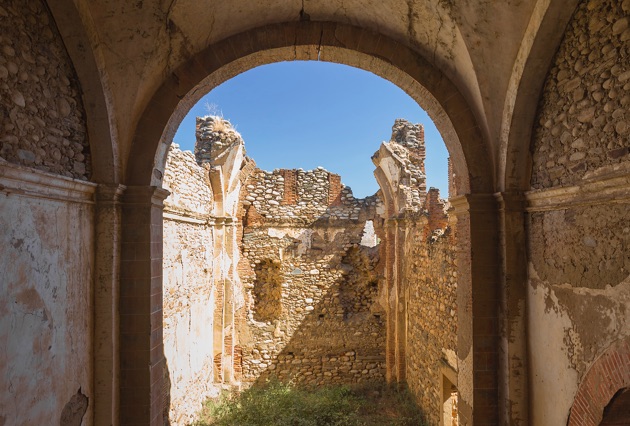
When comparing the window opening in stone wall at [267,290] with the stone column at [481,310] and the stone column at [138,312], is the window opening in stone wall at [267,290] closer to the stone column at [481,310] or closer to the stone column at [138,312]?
the stone column at [138,312]

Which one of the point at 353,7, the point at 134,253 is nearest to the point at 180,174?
the point at 134,253

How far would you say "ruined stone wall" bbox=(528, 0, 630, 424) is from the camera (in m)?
2.45

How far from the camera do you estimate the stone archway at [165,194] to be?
11.9ft

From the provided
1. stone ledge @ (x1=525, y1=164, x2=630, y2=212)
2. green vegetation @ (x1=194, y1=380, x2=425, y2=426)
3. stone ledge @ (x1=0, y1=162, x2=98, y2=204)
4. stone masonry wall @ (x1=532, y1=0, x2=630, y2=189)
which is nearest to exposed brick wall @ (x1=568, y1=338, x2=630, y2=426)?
stone ledge @ (x1=525, y1=164, x2=630, y2=212)

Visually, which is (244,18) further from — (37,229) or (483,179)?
(483,179)

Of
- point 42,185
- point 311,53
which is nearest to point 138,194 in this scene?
point 42,185

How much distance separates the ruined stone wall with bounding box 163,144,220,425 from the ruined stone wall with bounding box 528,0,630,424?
575cm

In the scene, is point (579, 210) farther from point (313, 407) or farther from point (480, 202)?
point (313, 407)

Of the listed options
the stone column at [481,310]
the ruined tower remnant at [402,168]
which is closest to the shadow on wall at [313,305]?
the ruined tower remnant at [402,168]

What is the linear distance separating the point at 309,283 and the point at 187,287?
422 centimetres

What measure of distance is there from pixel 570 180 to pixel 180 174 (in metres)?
6.53

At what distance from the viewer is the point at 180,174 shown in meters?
7.11

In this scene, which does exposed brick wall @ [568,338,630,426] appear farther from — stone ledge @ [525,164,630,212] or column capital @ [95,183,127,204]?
column capital @ [95,183,127,204]

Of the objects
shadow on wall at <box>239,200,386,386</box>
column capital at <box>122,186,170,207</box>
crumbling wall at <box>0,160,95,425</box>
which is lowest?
shadow on wall at <box>239,200,386,386</box>
